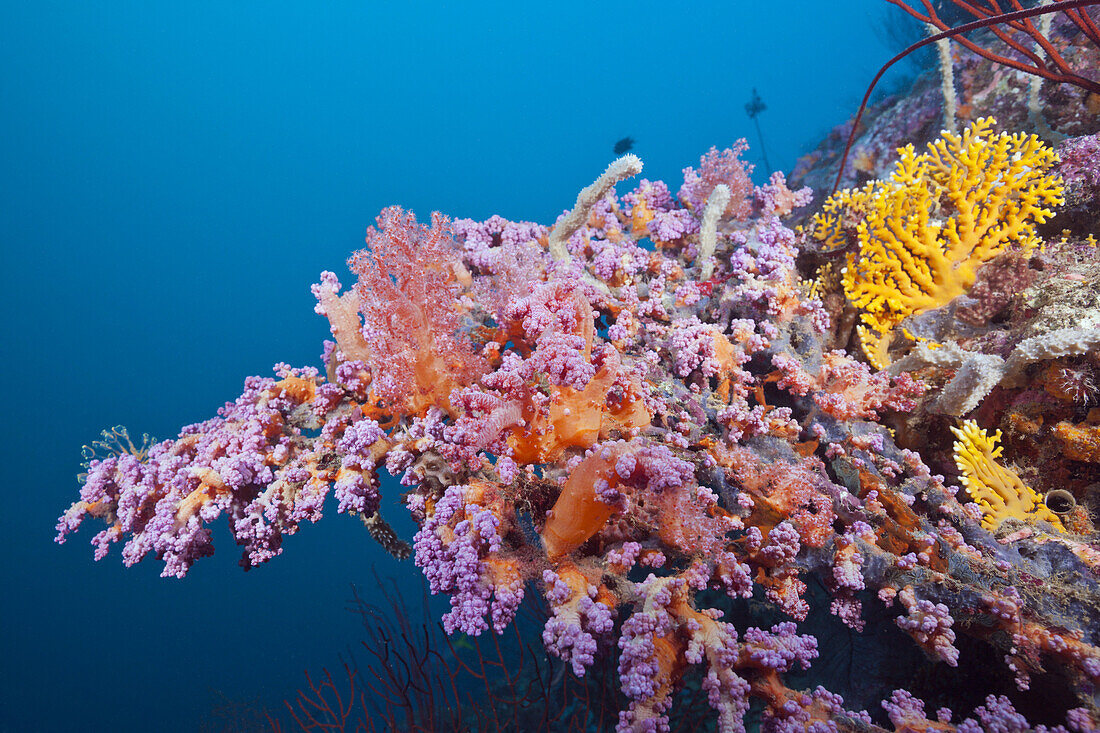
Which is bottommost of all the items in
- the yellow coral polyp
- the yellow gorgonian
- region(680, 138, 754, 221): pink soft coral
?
the yellow coral polyp

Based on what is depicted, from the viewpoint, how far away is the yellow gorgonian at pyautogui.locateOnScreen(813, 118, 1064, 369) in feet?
9.71

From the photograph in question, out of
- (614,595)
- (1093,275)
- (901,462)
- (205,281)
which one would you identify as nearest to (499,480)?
(614,595)

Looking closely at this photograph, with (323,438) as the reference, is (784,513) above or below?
below

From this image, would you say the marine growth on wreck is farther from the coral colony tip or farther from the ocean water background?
the ocean water background

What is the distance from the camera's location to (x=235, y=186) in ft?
141

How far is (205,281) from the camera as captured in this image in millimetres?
37469

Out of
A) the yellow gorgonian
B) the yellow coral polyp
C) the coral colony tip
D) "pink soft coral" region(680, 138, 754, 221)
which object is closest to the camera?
the coral colony tip

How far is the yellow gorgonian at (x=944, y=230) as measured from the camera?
2961 mm

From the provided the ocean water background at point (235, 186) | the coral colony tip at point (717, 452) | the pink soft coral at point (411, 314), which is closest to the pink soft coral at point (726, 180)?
the coral colony tip at point (717, 452)

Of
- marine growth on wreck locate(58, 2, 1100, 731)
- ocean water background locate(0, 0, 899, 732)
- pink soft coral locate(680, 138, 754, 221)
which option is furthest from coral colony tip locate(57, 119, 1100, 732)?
ocean water background locate(0, 0, 899, 732)

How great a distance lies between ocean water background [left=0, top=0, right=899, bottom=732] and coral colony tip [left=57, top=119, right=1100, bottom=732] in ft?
12.0

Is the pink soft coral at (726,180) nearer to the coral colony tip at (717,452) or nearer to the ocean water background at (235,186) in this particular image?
the coral colony tip at (717,452)

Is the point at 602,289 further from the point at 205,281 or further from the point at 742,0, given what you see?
the point at 742,0

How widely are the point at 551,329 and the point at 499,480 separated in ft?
2.65
